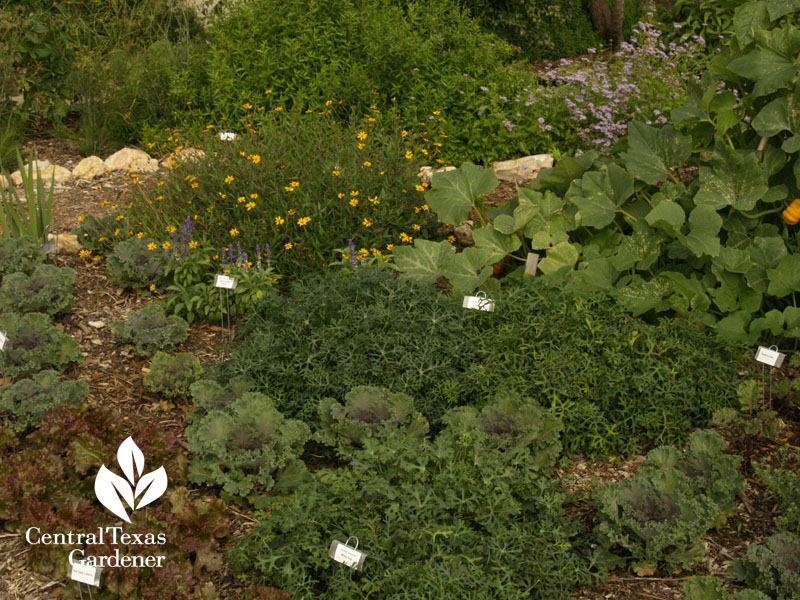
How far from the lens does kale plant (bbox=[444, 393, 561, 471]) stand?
3.31m

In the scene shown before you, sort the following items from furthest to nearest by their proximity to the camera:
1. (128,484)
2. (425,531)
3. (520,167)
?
1. (520,167)
2. (128,484)
3. (425,531)

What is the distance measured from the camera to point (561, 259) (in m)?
4.43

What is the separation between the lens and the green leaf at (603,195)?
434cm

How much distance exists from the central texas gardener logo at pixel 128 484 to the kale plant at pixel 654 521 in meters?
1.63

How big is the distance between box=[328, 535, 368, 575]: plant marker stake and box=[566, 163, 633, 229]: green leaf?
2.36 m

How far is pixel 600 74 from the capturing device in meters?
7.01

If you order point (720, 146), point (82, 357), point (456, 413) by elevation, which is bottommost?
point (82, 357)

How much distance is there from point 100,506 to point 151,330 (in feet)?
3.96

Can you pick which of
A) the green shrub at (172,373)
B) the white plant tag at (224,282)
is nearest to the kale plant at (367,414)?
the green shrub at (172,373)

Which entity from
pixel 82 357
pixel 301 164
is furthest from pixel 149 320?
pixel 301 164

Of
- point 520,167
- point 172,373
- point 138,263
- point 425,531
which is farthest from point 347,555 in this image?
point 520,167

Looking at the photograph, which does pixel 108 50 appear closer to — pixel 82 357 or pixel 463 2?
pixel 463 2

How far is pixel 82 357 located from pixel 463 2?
21.0ft

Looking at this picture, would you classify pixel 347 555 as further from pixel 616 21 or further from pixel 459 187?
pixel 616 21
